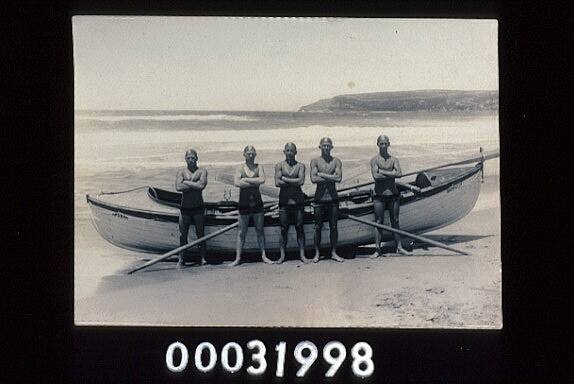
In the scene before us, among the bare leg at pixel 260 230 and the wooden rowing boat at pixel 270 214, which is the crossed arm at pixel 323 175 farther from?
the bare leg at pixel 260 230

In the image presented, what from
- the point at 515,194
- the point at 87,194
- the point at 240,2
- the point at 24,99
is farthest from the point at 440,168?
the point at 24,99

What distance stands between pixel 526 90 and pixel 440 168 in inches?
18.5

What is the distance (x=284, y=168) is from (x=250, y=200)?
0.19 m

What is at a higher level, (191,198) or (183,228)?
(191,198)

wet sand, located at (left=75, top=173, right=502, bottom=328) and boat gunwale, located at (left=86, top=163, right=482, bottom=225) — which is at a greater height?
boat gunwale, located at (left=86, top=163, right=482, bottom=225)

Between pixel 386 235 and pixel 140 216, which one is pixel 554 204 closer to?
pixel 386 235

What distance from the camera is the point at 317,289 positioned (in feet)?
8.84

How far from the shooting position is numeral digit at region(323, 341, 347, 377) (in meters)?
A: 2.68

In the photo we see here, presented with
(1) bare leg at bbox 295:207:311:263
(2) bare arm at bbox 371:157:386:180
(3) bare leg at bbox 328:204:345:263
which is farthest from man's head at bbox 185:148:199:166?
(2) bare arm at bbox 371:157:386:180

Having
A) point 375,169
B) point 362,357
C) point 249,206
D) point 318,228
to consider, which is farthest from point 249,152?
point 362,357

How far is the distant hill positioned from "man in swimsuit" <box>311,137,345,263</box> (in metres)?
0.15

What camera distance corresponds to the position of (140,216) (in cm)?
275

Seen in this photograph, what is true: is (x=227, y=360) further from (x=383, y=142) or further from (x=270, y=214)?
(x=383, y=142)

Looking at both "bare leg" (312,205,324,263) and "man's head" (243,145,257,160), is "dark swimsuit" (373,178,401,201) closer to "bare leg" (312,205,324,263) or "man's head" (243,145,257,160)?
"bare leg" (312,205,324,263)
